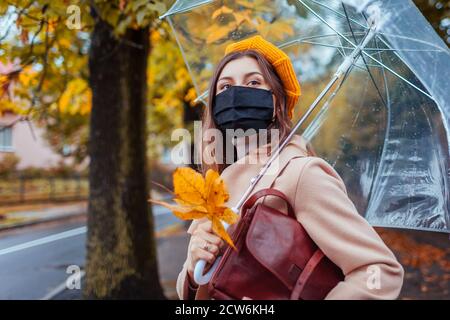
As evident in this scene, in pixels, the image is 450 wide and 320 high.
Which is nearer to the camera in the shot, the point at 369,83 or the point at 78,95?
the point at 369,83

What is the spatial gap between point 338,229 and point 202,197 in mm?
489

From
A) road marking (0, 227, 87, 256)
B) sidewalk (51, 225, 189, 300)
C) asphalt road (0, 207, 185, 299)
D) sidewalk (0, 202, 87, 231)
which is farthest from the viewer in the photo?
sidewalk (0, 202, 87, 231)

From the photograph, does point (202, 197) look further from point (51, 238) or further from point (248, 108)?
point (51, 238)

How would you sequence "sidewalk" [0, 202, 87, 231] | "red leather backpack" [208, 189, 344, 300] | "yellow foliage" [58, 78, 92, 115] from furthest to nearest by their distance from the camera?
"sidewalk" [0, 202, 87, 231]
"yellow foliage" [58, 78, 92, 115]
"red leather backpack" [208, 189, 344, 300]

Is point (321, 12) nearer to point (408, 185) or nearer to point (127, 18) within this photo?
point (408, 185)

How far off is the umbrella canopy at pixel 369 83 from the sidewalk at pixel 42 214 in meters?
11.0

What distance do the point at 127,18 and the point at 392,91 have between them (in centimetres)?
295

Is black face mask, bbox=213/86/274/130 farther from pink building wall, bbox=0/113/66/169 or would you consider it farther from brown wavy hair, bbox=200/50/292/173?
pink building wall, bbox=0/113/66/169

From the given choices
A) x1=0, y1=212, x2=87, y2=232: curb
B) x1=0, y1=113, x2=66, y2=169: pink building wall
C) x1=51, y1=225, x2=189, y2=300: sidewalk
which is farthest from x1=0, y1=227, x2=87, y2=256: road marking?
x1=0, y1=113, x2=66, y2=169: pink building wall

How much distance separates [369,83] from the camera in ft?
7.76

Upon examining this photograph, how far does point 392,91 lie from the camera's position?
224 centimetres

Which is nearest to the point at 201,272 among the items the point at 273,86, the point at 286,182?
the point at 286,182

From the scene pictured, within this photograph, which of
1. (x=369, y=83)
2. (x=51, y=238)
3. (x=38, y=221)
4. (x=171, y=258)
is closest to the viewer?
(x=369, y=83)

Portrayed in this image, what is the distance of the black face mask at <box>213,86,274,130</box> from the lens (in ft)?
6.41
